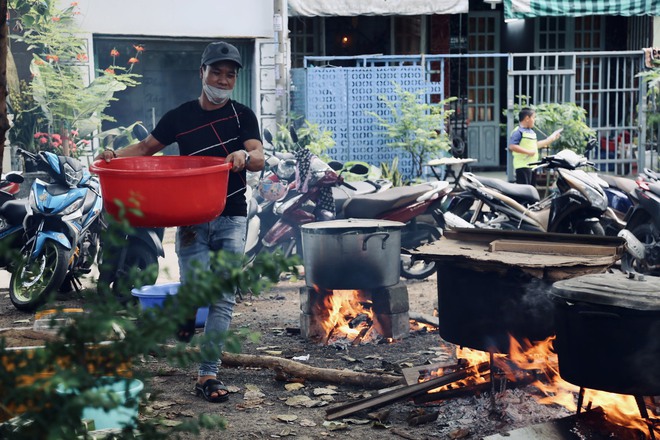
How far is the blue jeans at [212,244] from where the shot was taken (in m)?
5.30

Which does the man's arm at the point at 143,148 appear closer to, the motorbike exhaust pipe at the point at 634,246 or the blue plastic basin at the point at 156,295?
the blue plastic basin at the point at 156,295

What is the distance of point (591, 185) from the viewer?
858 cm

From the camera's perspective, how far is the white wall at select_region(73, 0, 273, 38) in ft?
43.8

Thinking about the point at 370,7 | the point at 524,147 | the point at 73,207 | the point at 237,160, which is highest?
the point at 370,7

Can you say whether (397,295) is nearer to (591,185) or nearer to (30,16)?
(591,185)

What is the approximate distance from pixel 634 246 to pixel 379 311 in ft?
8.93

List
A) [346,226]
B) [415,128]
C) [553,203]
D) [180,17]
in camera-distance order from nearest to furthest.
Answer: [346,226] < [553,203] < [415,128] < [180,17]

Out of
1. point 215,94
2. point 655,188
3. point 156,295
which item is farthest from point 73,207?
point 655,188

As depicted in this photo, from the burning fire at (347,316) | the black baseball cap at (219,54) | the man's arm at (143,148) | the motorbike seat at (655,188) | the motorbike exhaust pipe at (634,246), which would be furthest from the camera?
the motorbike seat at (655,188)

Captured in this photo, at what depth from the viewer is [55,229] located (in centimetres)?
775

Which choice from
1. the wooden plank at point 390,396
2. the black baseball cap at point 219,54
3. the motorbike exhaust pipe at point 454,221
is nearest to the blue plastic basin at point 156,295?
the wooden plank at point 390,396

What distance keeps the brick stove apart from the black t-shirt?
1.56 metres

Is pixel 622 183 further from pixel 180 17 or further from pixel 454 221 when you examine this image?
pixel 180 17

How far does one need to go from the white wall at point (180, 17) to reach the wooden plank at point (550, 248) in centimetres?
980
